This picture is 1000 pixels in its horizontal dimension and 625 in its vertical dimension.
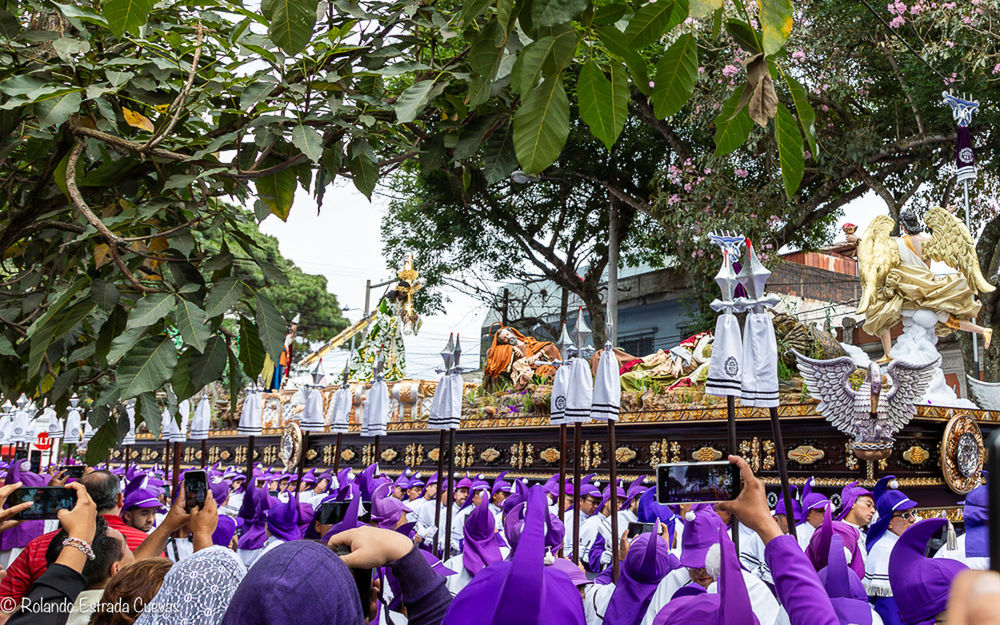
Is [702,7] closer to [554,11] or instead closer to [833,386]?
[554,11]

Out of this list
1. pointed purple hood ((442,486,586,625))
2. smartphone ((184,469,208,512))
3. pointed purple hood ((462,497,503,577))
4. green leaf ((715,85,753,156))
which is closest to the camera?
pointed purple hood ((442,486,586,625))

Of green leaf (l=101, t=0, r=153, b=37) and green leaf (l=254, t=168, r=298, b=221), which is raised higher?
green leaf (l=101, t=0, r=153, b=37)

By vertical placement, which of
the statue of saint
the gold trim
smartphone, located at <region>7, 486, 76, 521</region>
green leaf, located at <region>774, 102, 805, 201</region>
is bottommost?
smartphone, located at <region>7, 486, 76, 521</region>

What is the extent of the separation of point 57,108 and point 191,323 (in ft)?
3.09

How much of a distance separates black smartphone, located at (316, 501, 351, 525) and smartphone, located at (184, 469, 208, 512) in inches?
30.2

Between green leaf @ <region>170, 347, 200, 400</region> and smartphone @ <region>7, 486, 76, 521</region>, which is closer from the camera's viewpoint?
green leaf @ <region>170, 347, 200, 400</region>

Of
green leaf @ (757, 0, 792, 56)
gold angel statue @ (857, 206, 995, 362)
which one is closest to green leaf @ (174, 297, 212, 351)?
green leaf @ (757, 0, 792, 56)

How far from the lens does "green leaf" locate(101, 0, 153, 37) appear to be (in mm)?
2256

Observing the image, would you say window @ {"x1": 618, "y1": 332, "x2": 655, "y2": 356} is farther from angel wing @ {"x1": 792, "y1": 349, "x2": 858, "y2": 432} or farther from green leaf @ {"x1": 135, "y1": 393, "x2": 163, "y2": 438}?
green leaf @ {"x1": 135, "y1": 393, "x2": 163, "y2": 438}

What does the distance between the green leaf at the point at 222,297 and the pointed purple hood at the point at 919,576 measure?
299 cm

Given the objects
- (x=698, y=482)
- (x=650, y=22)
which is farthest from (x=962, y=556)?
(x=650, y=22)

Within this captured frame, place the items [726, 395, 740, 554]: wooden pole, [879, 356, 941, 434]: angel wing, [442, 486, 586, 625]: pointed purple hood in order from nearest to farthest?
[442, 486, 586, 625]: pointed purple hood < [726, 395, 740, 554]: wooden pole < [879, 356, 941, 434]: angel wing

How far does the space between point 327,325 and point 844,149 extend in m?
26.0

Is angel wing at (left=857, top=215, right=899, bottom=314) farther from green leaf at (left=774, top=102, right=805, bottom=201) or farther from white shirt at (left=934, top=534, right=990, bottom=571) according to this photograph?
green leaf at (left=774, top=102, right=805, bottom=201)
